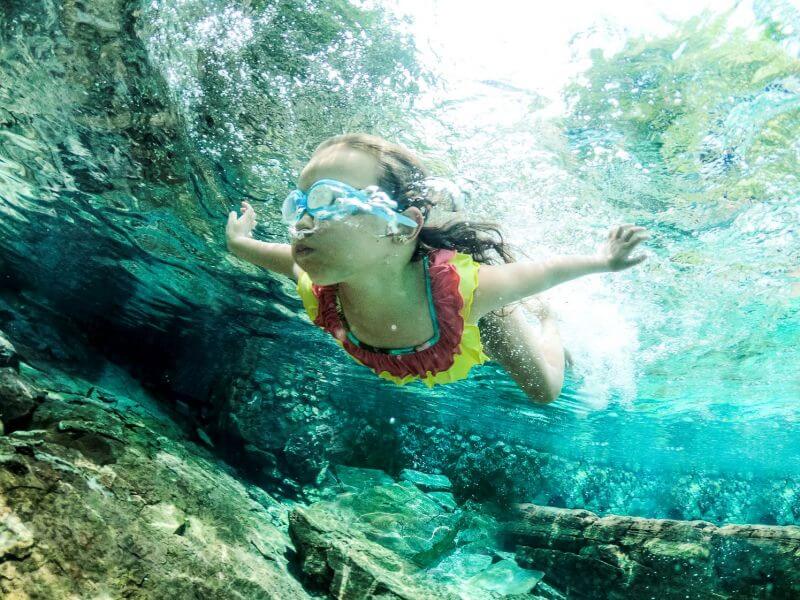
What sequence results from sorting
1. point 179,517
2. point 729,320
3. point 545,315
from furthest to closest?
point 729,320 → point 545,315 → point 179,517

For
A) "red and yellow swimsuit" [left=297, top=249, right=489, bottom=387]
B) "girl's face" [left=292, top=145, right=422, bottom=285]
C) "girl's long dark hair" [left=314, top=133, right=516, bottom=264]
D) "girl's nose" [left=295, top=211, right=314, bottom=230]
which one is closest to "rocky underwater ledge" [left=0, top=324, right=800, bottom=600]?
"red and yellow swimsuit" [left=297, top=249, right=489, bottom=387]

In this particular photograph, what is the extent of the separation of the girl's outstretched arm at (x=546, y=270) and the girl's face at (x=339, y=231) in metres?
1.23

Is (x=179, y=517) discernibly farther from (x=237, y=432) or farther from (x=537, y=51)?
(x=237, y=432)

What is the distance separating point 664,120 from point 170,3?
653 centimetres

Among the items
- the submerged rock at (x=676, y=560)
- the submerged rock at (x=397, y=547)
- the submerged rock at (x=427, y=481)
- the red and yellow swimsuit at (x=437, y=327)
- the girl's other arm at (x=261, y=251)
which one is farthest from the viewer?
the submerged rock at (x=427, y=481)

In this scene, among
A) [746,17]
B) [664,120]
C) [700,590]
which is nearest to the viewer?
[746,17]

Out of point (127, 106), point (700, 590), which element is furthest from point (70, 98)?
point (700, 590)

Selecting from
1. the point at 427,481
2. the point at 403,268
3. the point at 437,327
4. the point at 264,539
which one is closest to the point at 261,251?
the point at 403,268

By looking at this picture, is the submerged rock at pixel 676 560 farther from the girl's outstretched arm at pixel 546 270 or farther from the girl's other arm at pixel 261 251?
the girl's other arm at pixel 261 251

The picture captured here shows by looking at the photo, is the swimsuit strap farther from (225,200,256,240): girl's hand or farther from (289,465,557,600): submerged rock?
(289,465,557,600): submerged rock

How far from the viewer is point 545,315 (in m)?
6.66

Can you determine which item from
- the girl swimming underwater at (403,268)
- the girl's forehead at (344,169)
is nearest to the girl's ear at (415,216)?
the girl swimming underwater at (403,268)

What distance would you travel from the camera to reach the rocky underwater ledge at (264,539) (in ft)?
12.6

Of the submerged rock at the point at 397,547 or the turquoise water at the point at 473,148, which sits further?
the submerged rock at the point at 397,547
